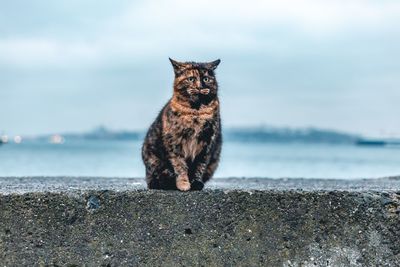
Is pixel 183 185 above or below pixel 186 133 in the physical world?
below

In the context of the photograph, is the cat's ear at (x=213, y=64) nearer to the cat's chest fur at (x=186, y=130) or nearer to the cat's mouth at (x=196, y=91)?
the cat's mouth at (x=196, y=91)

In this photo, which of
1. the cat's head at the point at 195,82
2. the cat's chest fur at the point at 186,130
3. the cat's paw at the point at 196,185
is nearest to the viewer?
the cat's head at the point at 195,82

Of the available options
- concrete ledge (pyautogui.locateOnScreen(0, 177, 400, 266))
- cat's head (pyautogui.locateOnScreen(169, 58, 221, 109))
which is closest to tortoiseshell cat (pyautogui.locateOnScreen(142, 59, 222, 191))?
cat's head (pyautogui.locateOnScreen(169, 58, 221, 109))

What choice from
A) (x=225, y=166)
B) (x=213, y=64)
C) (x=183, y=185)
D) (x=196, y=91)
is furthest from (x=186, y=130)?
(x=225, y=166)

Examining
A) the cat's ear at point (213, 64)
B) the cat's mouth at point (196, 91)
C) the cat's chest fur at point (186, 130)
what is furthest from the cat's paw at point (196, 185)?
the cat's ear at point (213, 64)

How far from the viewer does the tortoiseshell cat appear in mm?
5961

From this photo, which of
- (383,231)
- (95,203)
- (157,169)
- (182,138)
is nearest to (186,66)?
(182,138)

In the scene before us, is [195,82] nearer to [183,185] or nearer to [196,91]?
[196,91]

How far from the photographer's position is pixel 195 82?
232 inches

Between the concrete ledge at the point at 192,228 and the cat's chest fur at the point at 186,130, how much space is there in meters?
0.38

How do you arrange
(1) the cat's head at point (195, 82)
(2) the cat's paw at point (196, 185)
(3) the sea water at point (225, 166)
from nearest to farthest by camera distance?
(1) the cat's head at point (195, 82) → (2) the cat's paw at point (196, 185) → (3) the sea water at point (225, 166)

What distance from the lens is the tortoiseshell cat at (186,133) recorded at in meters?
5.96

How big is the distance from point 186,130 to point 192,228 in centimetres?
84

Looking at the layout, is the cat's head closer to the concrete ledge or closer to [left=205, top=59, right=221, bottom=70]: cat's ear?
[left=205, top=59, right=221, bottom=70]: cat's ear
